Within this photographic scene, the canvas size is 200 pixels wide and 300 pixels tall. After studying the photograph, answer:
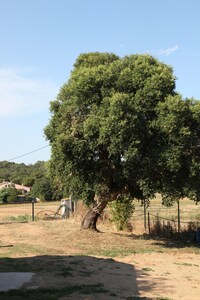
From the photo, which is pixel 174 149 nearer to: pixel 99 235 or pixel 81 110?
pixel 81 110

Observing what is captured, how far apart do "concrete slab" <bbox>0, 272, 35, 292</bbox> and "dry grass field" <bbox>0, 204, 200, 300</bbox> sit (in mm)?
207

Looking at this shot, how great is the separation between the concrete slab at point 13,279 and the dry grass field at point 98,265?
0.68ft

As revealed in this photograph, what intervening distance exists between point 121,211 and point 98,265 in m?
9.61

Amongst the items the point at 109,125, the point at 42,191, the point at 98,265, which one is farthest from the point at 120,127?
the point at 42,191

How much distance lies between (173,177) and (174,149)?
1.63 metres

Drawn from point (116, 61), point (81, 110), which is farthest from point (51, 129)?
point (116, 61)

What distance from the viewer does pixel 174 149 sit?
15867 millimetres

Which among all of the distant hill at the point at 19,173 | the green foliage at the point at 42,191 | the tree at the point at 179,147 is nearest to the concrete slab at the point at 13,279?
the tree at the point at 179,147

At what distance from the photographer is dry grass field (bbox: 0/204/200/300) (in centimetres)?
924

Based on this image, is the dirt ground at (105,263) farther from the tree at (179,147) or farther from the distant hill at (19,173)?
the distant hill at (19,173)

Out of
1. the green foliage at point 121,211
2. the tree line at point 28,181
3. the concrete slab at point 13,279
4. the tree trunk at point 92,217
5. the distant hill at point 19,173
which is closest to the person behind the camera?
the concrete slab at point 13,279

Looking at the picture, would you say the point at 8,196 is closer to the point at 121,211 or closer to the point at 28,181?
the point at 28,181

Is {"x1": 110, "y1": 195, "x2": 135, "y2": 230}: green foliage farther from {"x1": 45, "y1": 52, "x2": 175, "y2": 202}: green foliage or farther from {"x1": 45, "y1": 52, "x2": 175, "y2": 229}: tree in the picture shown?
{"x1": 45, "y1": 52, "x2": 175, "y2": 202}: green foliage

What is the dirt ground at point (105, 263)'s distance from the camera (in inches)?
386
